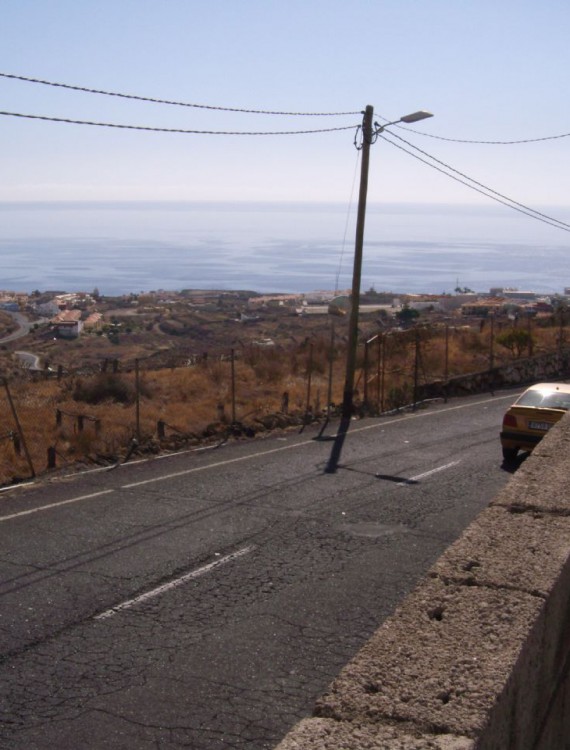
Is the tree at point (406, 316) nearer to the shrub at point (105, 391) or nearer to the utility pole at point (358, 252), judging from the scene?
the utility pole at point (358, 252)

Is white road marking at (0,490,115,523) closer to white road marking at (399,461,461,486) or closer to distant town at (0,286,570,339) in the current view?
white road marking at (399,461,461,486)

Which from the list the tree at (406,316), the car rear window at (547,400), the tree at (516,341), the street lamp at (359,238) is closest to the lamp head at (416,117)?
the street lamp at (359,238)

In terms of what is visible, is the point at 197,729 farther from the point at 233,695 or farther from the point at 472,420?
the point at 472,420

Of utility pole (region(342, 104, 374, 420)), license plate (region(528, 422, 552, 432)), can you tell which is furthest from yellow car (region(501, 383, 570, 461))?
utility pole (region(342, 104, 374, 420))

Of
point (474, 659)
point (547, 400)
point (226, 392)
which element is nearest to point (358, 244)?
point (226, 392)

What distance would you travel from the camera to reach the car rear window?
16.0 metres

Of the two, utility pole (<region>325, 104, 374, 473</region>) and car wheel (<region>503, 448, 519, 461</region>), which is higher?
utility pole (<region>325, 104, 374, 473</region>)

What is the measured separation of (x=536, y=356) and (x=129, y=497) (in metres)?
23.1

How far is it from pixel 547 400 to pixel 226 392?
34.1ft

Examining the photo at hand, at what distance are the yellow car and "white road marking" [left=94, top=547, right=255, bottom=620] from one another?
23.2 feet

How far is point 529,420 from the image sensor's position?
1580 cm

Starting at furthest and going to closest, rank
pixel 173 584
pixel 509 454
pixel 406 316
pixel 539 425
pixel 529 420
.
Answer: pixel 406 316 < pixel 509 454 < pixel 529 420 < pixel 539 425 < pixel 173 584

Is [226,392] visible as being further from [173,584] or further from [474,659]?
[474,659]

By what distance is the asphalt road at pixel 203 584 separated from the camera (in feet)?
20.4
